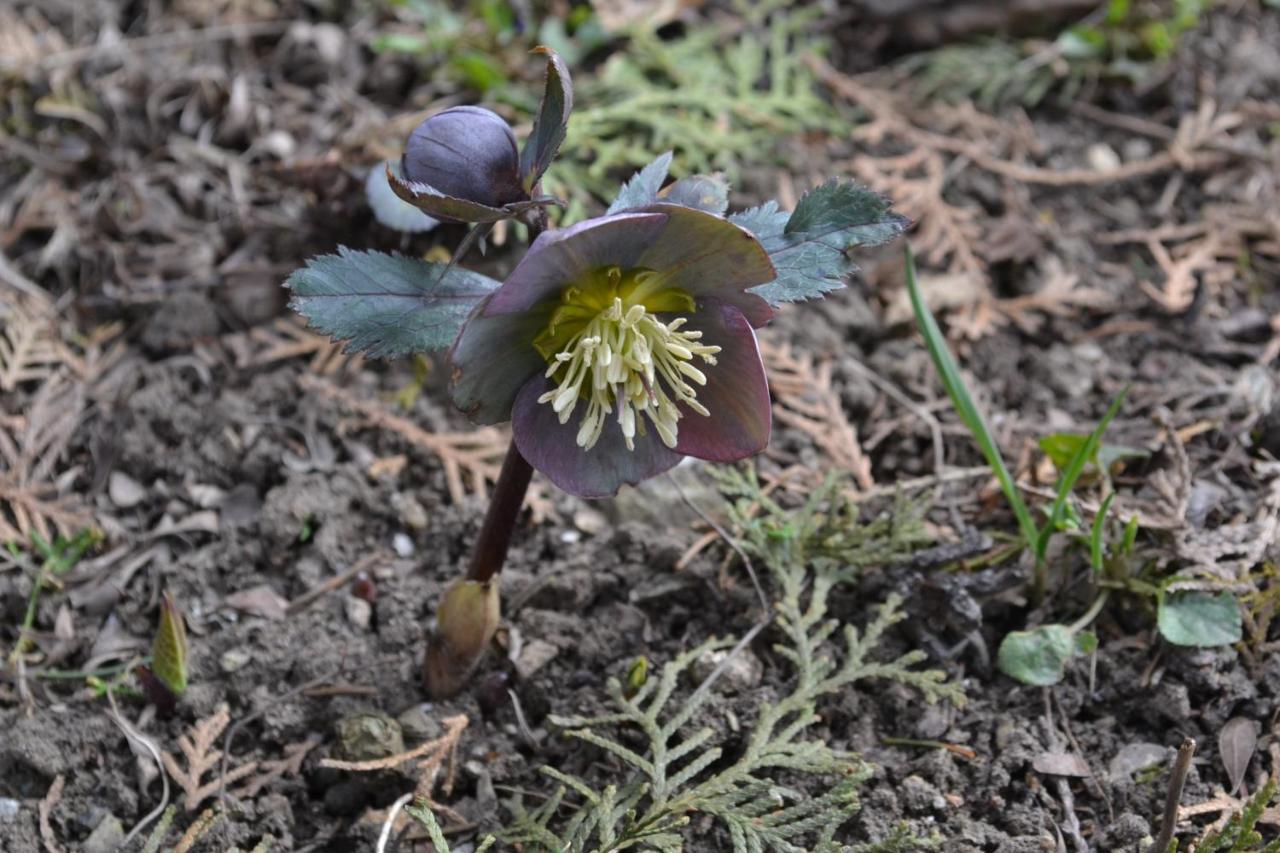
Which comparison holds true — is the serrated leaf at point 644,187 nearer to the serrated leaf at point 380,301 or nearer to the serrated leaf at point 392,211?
the serrated leaf at point 380,301

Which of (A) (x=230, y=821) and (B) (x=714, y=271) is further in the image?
(A) (x=230, y=821)

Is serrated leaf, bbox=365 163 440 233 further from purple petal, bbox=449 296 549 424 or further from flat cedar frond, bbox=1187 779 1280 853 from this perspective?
flat cedar frond, bbox=1187 779 1280 853

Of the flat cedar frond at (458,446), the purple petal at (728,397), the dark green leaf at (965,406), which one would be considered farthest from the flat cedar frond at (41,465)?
the dark green leaf at (965,406)

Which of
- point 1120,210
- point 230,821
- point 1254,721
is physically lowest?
point 230,821

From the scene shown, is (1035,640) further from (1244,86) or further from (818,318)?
(1244,86)

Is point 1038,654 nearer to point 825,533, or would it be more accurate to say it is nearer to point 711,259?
point 825,533

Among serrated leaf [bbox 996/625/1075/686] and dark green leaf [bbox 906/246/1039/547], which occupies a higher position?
dark green leaf [bbox 906/246/1039/547]

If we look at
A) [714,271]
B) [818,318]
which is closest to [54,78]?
[818,318]

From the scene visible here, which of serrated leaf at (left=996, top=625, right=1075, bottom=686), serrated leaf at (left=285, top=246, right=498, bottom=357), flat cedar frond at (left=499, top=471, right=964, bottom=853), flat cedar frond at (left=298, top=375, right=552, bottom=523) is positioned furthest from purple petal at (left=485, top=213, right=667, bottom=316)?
serrated leaf at (left=996, top=625, right=1075, bottom=686)
